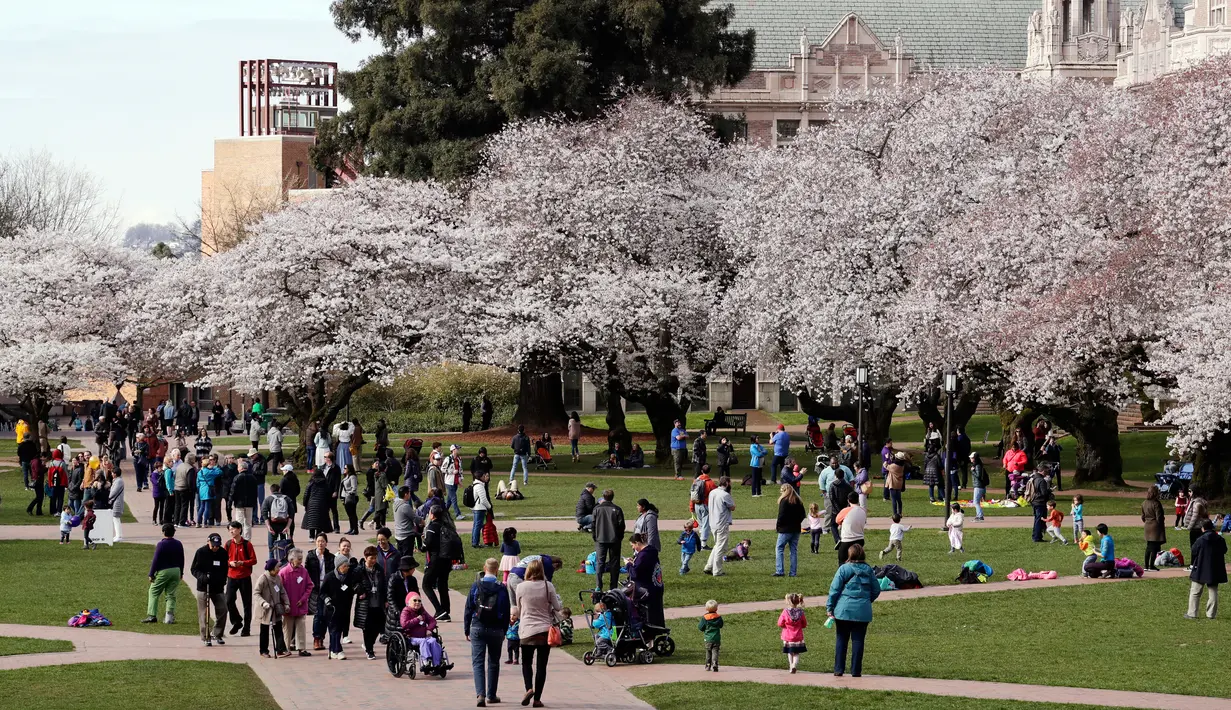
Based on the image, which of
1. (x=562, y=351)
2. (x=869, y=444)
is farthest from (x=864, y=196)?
(x=562, y=351)

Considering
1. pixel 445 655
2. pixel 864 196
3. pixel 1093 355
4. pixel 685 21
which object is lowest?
pixel 445 655

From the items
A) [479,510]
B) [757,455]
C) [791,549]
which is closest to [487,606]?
[791,549]

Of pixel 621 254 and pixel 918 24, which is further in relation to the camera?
pixel 918 24

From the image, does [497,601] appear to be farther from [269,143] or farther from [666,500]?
[269,143]

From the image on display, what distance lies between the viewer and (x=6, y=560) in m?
30.4

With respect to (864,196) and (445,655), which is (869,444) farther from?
(445,655)

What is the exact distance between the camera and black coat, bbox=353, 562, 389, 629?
21391mm

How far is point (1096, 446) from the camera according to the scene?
44.2 meters

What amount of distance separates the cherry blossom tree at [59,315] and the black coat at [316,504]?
26278mm

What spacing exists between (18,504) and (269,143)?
69835 mm

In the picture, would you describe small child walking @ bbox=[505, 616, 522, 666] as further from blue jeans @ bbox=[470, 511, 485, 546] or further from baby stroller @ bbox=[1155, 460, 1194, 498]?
baby stroller @ bbox=[1155, 460, 1194, 498]

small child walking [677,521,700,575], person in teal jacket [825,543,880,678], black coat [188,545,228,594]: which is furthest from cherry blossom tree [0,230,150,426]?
person in teal jacket [825,543,880,678]

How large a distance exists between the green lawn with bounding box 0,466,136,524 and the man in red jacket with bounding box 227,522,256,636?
11.8 meters

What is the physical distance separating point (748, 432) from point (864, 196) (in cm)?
2169
